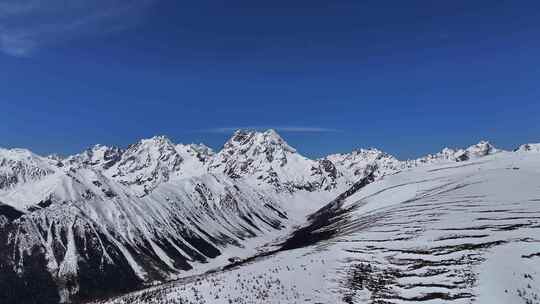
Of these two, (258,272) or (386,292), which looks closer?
(386,292)

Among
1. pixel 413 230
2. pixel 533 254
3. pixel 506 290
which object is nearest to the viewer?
pixel 506 290

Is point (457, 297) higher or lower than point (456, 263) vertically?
lower

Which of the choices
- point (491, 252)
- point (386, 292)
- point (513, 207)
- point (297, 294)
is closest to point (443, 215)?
point (513, 207)

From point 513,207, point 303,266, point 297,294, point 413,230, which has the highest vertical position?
point 513,207

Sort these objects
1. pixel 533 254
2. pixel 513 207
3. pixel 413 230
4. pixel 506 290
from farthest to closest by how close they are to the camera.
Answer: pixel 513 207
pixel 413 230
pixel 533 254
pixel 506 290

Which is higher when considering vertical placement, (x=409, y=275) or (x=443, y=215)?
(x=443, y=215)

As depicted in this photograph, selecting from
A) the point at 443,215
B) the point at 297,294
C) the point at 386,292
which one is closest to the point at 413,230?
the point at 443,215

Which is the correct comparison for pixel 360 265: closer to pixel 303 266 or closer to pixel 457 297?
pixel 303 266

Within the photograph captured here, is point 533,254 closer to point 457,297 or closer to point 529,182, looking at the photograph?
point 457,297

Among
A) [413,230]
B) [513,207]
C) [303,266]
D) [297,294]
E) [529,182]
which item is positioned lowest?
[297,294]
